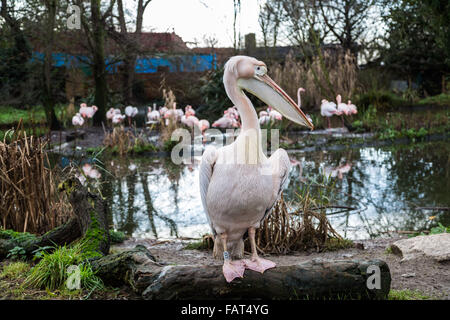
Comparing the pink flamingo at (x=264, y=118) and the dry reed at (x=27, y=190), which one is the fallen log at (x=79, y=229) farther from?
the pink flamingo at (x=264, y=118)

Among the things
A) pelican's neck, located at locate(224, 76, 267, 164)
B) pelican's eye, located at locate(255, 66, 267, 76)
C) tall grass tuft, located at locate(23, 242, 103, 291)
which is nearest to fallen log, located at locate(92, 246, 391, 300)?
tall grass tuft, located at locate(23, 242, 103, 291)

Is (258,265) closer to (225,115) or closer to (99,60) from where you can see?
(225,115)

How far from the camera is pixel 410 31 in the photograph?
16938 mm

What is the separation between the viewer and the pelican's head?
2.97 meters

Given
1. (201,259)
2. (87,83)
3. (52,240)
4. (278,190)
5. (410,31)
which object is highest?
(410,31)

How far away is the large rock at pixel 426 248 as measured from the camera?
3484 mm

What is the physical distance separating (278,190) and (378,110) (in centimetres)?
1270

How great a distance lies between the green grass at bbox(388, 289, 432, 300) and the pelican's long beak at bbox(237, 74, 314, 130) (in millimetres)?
1201

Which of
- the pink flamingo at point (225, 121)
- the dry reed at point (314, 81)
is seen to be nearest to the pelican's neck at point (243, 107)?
the pink flamingo at point (225, 121)

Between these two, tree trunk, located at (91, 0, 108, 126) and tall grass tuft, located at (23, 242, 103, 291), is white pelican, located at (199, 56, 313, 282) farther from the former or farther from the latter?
tree trunk, located at (91, 0, 108, 126)

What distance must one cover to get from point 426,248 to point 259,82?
1.91 meters

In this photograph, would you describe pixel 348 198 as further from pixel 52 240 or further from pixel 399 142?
pixel 399 142

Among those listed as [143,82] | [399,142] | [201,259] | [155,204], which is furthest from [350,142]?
[143,82]

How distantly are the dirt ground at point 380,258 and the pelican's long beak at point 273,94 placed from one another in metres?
1.33
